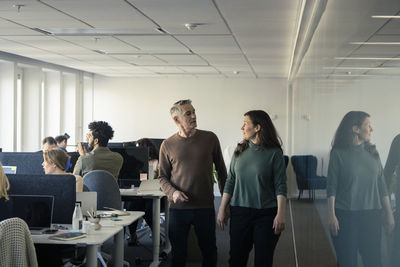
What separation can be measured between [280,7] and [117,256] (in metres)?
2.43

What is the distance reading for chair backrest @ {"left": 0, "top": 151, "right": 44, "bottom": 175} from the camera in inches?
223

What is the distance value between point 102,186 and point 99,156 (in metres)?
0.69

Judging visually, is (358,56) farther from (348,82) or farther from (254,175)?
(254,175)

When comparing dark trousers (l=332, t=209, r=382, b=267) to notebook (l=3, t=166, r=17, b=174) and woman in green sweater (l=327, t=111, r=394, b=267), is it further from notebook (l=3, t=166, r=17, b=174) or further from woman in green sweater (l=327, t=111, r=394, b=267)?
notebook (l=3, t=166, r=17, b=174)

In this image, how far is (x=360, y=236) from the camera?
1.01 metres

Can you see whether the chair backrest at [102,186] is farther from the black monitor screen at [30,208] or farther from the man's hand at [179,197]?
the man's hand at [179,197]

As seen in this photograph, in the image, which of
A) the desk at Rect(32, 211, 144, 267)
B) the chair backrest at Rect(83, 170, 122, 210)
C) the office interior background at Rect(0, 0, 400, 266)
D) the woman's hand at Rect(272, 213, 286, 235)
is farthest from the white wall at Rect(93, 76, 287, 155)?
the woman's hand at Rect(272, 213, 286, 235)

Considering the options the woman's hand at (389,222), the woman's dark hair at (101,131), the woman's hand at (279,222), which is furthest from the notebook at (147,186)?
the woman's hand at (389,222)

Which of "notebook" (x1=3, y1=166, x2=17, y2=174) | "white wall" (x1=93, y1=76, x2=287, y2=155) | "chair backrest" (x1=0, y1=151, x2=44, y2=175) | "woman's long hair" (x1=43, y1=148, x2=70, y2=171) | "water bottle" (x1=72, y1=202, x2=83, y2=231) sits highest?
"white wall" (x1=93, y1=76, x2=287, y2=155)

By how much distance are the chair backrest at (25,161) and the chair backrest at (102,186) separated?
1081 mm

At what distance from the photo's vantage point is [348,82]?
1.25 meters

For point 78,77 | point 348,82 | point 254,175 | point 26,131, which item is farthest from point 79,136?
point 348,82

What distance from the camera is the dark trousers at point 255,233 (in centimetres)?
Result: 330

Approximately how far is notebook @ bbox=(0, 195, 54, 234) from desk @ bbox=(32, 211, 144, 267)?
14 cm
